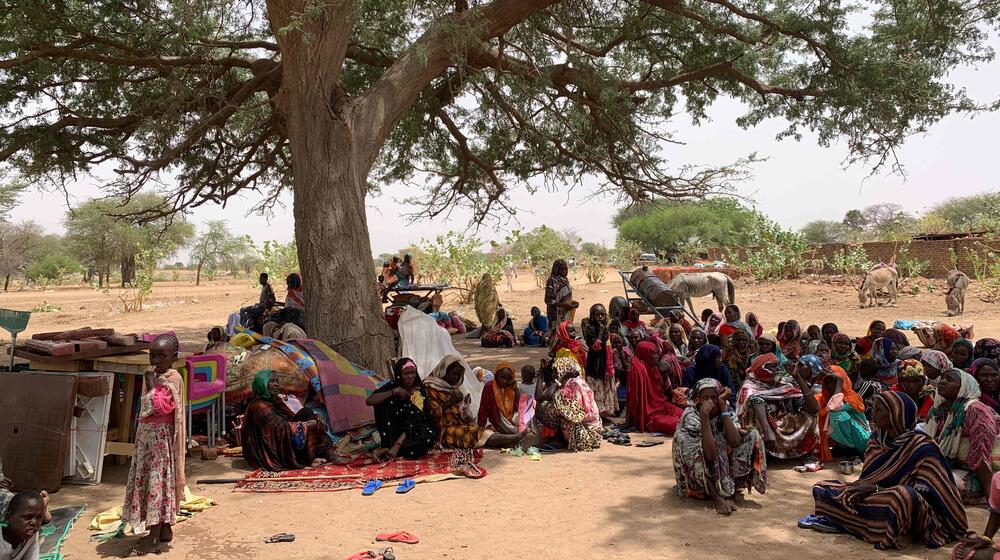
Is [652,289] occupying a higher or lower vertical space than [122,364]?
higher

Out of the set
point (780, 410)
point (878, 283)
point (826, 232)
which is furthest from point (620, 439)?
point (826, 232)

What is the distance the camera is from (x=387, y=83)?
902cm

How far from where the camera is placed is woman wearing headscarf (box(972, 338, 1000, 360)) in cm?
573

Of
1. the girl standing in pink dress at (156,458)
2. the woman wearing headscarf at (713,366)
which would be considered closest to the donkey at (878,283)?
the woman wearing headscarf at (713,366)

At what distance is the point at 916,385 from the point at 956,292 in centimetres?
1180

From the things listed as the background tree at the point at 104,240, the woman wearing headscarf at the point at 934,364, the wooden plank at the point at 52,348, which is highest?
the background tree at the point at 104,240

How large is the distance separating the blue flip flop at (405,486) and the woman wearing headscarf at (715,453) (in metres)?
2.04

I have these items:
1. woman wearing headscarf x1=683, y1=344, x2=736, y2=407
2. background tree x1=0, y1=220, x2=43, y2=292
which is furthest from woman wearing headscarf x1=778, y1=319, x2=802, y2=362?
background tree x1=0, y1=220, x2=43, y2=292

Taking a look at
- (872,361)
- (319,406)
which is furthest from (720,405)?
(319,406)

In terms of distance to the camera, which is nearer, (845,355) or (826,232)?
(845,355)

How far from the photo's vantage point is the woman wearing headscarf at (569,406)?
670 cm

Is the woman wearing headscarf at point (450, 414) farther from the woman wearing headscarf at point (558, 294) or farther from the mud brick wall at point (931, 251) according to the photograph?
the mud brick wall at point (931, 251)

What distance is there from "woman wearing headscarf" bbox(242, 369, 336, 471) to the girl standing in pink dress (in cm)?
160

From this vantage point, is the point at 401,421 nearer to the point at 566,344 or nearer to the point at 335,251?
the point at 566,344
